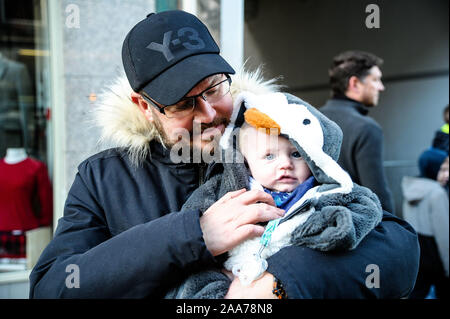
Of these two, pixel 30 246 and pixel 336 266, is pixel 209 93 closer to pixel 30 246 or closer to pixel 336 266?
pixel 336 266

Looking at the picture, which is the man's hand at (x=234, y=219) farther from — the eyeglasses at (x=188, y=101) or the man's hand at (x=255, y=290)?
the eyeglasses at (x=188, y=101)

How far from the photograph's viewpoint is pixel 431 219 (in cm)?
422

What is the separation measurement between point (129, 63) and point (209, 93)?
332 mm

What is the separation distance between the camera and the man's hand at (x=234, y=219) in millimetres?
1291

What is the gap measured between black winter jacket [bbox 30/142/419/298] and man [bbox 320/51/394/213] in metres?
1.74

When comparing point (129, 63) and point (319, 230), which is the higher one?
point (129, 63)

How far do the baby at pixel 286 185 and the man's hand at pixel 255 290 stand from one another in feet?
0.06

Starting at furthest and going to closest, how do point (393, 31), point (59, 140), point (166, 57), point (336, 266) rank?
point (393, 31) < point (59, 140) < point (166, 57) < point (336, 266)

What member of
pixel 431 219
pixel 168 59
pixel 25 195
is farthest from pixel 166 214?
pixel 431 219

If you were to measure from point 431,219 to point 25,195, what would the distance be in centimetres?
389

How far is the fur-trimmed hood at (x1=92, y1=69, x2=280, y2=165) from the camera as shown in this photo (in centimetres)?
168

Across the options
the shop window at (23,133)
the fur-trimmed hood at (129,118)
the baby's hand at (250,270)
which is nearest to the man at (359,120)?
the fur-trimmed hood at (129,118)
